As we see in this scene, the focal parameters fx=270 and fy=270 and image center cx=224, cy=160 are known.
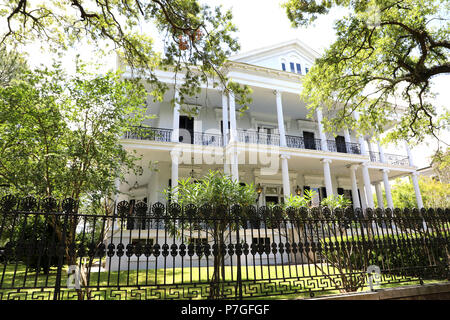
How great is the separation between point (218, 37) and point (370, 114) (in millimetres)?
7330

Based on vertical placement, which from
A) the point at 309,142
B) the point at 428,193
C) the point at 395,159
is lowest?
the point at 428,193

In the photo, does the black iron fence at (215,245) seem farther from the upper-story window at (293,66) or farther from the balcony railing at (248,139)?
the upper-story window at (293,66)

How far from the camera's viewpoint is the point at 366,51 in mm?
8781

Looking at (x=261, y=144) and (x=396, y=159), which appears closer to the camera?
(x=261, y=144)

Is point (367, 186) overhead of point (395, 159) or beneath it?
beneath

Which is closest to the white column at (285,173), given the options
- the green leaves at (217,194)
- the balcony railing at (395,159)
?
the balcony railing at (395,159)

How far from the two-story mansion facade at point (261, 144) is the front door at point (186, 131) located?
0.06 meters

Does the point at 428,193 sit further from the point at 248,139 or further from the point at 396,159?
the point at 248,139

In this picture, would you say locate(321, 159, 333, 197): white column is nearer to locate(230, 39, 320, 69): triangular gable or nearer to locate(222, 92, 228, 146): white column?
locate(222, 92, 228, 146): white column

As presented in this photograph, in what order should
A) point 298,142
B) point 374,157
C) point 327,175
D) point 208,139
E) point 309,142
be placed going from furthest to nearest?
point 374,157 < point 309,142 < point 298,142 < point 208,139 < point 327,175

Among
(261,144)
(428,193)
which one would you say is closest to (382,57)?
(261,144)

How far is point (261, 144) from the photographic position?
14.2 metres

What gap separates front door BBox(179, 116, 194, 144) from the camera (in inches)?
620

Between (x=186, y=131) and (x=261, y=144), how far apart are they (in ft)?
15.1
